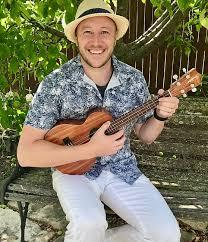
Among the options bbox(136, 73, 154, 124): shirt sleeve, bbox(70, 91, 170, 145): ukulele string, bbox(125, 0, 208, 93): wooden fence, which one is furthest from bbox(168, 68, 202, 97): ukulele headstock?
bbox(125, 0, 208, 93): wooden fence

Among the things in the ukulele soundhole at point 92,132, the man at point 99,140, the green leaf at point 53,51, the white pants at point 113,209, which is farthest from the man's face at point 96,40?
the white pants at point 113,209

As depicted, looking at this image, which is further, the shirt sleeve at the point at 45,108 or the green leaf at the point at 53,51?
the green leaf at the point at 53,51

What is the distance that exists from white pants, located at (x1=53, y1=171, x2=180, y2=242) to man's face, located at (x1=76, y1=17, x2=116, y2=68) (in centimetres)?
75

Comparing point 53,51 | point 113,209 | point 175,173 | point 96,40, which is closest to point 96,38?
point 96,40

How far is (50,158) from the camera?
113 inches

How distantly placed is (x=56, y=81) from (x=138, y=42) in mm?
1781

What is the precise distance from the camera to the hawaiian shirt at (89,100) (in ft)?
9.69

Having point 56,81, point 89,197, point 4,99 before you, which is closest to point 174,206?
point 89,197

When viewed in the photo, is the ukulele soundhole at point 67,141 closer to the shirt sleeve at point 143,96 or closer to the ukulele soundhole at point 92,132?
the ukulele soundhole at point 92,132

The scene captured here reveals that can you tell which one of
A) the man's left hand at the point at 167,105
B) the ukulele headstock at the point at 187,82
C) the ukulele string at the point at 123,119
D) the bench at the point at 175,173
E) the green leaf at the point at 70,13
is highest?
the green leaf at the point at 70,13

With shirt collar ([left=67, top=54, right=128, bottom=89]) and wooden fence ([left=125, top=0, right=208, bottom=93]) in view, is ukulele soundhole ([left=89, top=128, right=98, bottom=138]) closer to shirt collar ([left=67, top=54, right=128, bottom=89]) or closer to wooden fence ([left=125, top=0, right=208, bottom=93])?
shirt collar ([left=67, top=54, right=128, bottom=89])

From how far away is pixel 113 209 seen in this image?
2.98 meters

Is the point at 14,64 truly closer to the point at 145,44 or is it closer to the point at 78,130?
the point at 78,130

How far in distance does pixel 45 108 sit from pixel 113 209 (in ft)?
2.55
